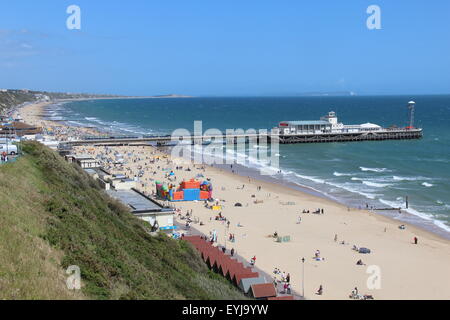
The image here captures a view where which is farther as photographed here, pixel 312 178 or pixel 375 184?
pixel 312 178

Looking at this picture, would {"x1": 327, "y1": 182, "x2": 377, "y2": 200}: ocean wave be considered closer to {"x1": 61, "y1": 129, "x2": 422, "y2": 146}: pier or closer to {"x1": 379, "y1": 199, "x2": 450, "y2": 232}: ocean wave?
{"x1": 379, "y1": 199, "x2": 450, "y2": 232}: ocean wave

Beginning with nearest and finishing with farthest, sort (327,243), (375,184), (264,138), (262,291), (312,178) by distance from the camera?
(262,291) → (327,243) → (375,184) → (312,178) → (264,138)

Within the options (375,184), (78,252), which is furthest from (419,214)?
(78,252)

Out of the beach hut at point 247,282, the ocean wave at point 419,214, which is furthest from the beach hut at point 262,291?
→ the ocean wave at point 419,214

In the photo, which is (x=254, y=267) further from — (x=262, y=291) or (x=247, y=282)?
(x=262, y=291)

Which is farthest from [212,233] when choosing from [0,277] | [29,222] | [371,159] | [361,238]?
[371,159]
